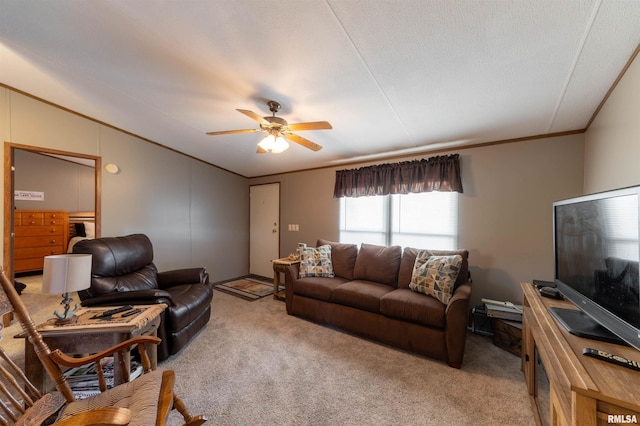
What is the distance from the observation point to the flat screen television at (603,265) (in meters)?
0.94

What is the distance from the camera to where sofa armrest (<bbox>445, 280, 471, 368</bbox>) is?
2.07 metres

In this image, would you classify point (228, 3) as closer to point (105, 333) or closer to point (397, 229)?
point (105, 333)

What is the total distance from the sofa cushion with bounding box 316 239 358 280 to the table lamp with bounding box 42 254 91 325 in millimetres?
2544

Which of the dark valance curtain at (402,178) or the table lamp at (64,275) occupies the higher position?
the dark valance curtain at (402,178)

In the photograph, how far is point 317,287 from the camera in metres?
2.98

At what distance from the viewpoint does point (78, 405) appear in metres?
1.12

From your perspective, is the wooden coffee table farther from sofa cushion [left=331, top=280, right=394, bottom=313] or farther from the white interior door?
the white interior door

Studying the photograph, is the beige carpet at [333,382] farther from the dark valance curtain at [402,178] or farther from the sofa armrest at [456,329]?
the dark valance curtain at [402,178]

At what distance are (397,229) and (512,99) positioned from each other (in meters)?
1.99

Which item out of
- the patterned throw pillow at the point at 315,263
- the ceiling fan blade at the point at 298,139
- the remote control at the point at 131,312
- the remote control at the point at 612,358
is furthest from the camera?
the patterned throw pillow at the point at 315,263

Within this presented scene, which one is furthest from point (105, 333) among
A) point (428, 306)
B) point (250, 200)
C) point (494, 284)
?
point (250, 200)

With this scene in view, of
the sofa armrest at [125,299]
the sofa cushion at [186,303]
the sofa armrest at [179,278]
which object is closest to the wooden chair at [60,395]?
the sofa armrest at [125,299]

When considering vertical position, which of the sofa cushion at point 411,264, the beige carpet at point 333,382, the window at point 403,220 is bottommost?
the beige carpet at point 333,382

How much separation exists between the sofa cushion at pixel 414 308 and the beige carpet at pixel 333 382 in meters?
0.35
